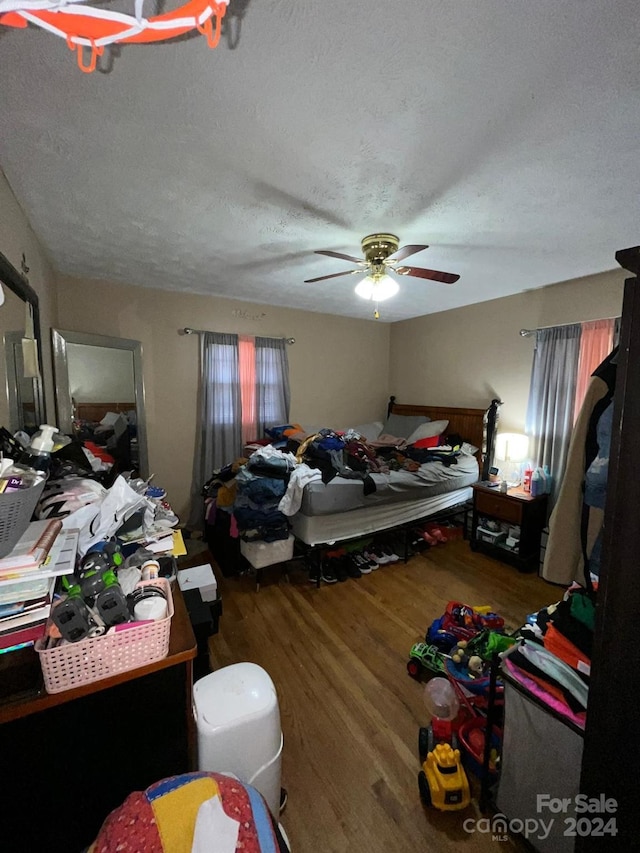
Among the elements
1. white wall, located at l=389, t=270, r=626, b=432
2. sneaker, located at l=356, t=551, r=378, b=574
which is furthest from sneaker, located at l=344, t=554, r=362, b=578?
white wall, located at l=389, t=270, r=626, b=432

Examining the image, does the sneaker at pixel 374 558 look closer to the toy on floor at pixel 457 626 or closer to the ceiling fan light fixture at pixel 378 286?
the toy on floor at pixel 457 626

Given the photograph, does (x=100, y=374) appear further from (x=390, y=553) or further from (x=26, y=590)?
(x=390, y=553)

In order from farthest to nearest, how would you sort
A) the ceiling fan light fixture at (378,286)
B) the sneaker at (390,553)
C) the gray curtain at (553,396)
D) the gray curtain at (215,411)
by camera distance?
the gray curtain at (215,411) → the sneaker at (390,553) → the gray curtain at (553,396) → the ceiling fan light fixture at (378,286)

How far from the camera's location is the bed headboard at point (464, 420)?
3.66 m

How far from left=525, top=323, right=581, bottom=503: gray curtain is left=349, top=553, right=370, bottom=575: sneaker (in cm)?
176

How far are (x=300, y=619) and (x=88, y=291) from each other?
3265mm

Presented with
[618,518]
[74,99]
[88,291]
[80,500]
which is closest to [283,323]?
[88,291]

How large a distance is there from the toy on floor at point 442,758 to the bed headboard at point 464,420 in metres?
2.36

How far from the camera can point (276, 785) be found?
114 cm

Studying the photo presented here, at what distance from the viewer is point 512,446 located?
10.4 ft

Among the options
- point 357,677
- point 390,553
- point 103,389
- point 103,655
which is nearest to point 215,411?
point 103,389

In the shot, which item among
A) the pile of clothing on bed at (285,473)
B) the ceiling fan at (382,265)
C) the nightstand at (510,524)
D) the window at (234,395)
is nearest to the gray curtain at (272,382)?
the window at (234,395)

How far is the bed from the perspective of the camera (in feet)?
8.35

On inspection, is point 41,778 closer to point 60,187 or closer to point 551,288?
point 60,187
